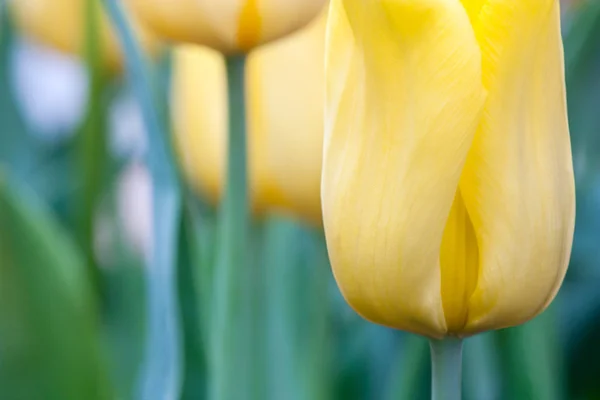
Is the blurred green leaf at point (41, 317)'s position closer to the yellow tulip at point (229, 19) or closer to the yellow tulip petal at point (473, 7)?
the yellow tulip at point (229, 19)

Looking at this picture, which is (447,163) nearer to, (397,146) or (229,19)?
(397,146)

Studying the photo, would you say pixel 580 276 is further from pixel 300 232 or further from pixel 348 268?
pixel 348 268

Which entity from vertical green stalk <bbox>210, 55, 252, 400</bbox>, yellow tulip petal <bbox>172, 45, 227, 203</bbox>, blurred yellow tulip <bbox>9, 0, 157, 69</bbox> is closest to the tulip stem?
vertical green stalk <bbox>210, 55, 252, 400</bbox>

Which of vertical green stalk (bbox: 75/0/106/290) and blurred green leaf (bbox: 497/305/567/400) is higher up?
vertical green stalk (bbox: 75/0/106/290)

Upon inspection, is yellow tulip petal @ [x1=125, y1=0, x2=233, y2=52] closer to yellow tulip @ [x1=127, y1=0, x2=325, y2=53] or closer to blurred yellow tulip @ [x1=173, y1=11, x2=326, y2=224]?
yellow tulip @ [x1=127, y1=0, x2=325, y2=53]

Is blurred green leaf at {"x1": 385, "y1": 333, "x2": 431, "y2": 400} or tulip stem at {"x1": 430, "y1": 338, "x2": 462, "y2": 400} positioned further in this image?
blurred green leaf at {"x1": 385, "y1": 333, "x2": 431, "y2": 400}

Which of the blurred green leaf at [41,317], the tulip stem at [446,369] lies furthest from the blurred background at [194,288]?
the tulip stem at [446,369]
